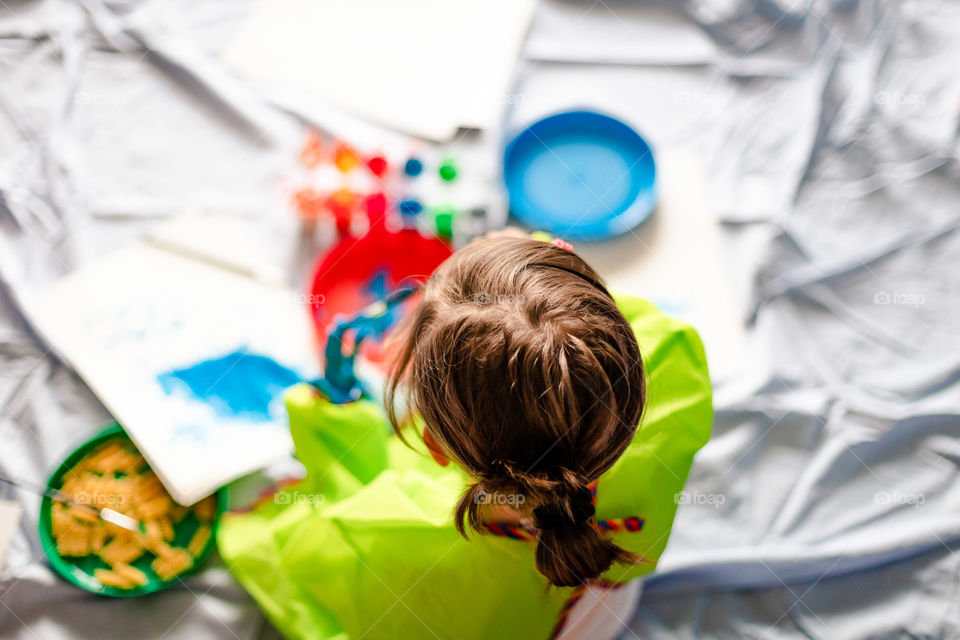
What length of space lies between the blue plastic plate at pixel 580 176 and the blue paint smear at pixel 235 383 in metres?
0.42

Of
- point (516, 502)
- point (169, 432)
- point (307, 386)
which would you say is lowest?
point (169, 432)

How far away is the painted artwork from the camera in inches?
35.5

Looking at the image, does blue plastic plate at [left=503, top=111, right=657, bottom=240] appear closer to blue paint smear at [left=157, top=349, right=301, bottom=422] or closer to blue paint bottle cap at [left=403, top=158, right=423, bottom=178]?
blue paint bottle cap at [left=403, top=158, right=423, bottom=178]

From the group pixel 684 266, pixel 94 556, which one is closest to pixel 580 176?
pixel 684 266

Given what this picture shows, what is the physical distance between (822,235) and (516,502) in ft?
2.45

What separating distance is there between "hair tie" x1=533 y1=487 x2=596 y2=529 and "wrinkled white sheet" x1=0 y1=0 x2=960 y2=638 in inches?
15.1

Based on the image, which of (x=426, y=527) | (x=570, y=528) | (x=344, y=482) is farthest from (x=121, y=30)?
(x=570, y=528)

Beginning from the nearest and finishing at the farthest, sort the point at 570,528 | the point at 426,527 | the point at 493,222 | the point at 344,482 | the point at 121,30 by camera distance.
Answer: the point at 570,528 < the point at 426,527 < the point at 344,482 < the point at 493,222 < the point at 121,30

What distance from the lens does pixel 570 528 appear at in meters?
0.57

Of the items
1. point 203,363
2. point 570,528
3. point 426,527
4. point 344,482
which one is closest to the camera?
point 570,528

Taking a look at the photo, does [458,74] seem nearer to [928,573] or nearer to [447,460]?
[447,460]

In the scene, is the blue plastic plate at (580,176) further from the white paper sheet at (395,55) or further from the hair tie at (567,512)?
the hair tie at (567,512)

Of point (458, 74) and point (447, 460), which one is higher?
point (458, 74)

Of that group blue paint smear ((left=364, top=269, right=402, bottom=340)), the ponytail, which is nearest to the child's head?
the ponytail
